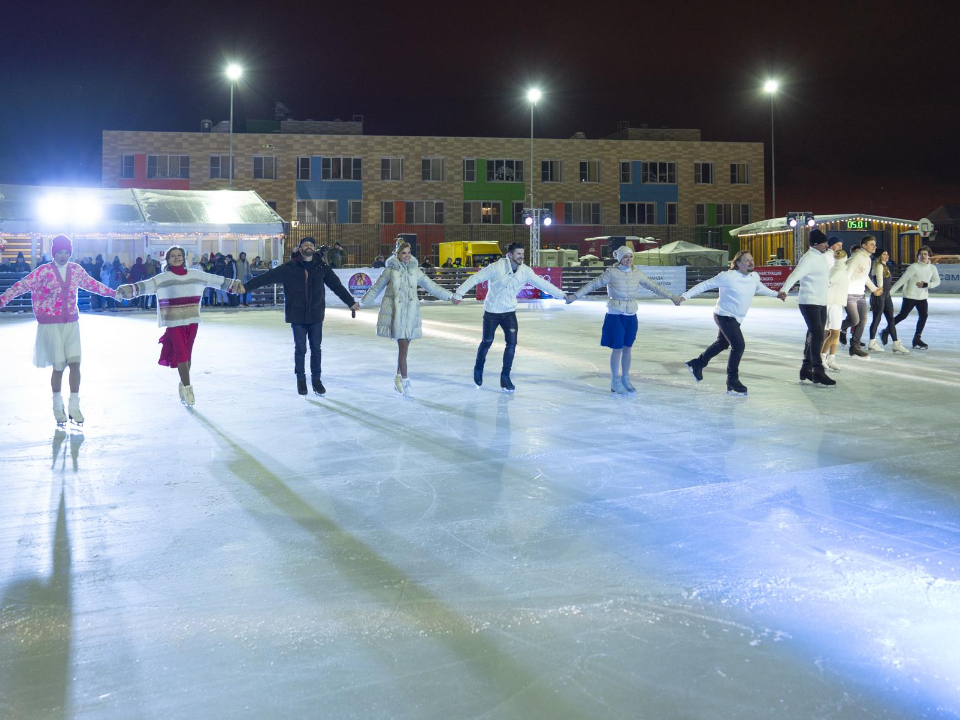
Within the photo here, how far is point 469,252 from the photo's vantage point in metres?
40.2

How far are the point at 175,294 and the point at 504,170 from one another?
44194 millimetres

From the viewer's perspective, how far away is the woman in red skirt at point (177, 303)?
8078mm

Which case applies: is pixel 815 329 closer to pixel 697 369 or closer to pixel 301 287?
pixel 697 369

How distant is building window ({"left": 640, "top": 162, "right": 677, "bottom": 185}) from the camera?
5219 centimetres

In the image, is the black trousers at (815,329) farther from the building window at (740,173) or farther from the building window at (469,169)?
the building window at (740,173)

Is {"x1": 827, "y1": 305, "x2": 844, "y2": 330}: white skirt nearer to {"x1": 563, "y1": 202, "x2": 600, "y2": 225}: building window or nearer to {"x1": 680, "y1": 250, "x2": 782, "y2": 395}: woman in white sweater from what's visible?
{"x1": 680, "y1": 250, "x2": 782, "y2": 395}: woman in white sweater

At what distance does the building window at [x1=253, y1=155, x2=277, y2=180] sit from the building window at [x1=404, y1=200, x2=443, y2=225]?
7.41 m

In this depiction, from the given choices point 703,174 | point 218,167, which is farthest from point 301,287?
point 703,174

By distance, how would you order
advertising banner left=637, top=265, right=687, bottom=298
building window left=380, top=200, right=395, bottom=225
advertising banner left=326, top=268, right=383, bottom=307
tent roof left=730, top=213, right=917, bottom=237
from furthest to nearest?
building window left=380, top=200, right=395, bottom=225, tent roof left=730, top=213, right=917, bottom=237, advertising banner left=637, top=265, right=687, bottom=298, advertising banner left=326, top=268, right=383, bottom=307

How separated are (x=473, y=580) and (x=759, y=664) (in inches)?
48.2

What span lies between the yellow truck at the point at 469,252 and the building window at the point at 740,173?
64.4ft

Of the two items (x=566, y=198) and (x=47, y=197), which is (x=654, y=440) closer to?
(x=47, y=197)

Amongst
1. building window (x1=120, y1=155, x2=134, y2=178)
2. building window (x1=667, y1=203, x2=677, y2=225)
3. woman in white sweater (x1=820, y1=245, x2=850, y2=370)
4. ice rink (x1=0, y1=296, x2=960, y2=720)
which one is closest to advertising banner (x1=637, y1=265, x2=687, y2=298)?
building window (x1=667, y1=203, x2=677, y2=225)

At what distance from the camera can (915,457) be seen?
6023mm
